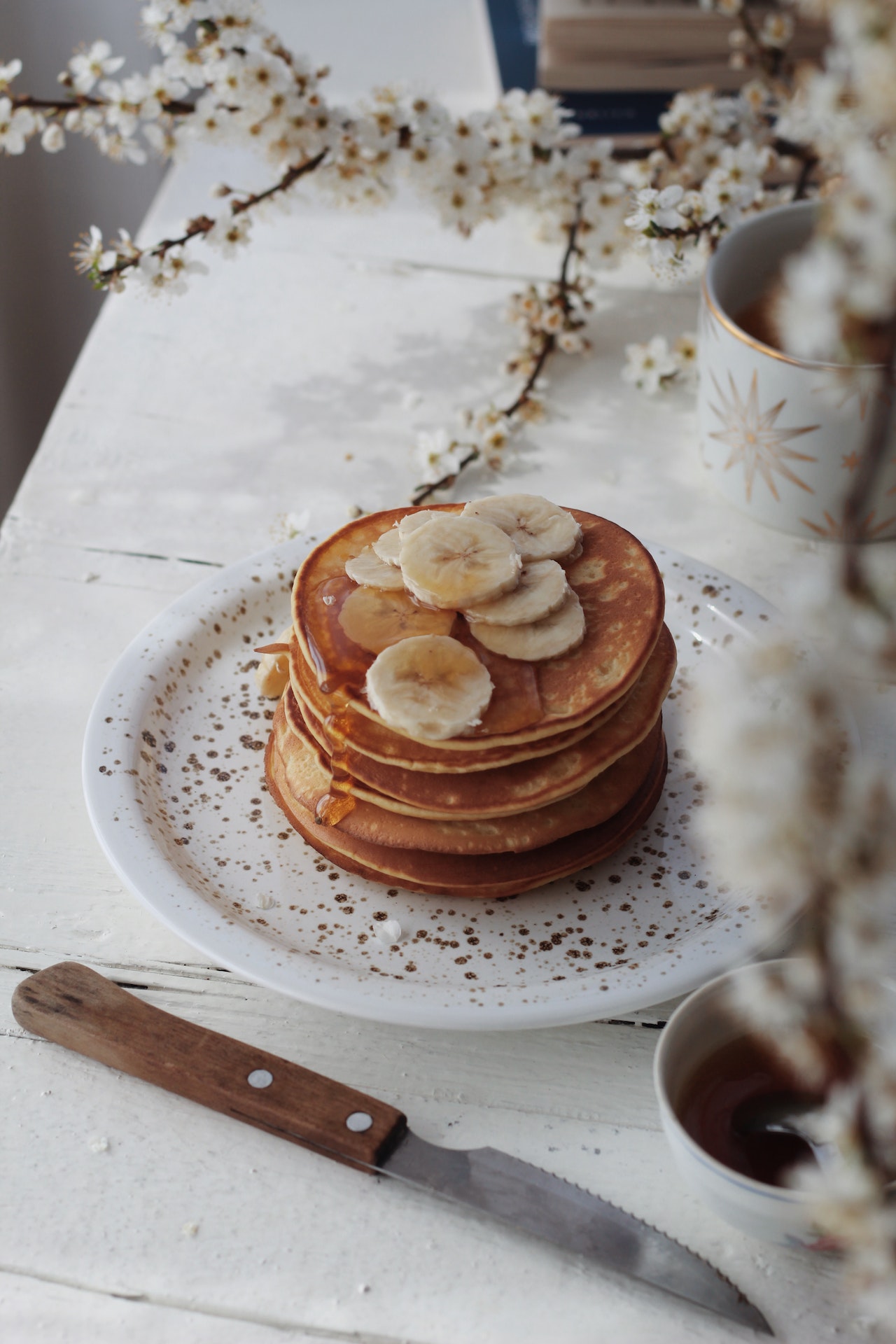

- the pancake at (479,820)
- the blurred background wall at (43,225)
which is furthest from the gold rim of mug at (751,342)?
the blurred background wall at (43,225)

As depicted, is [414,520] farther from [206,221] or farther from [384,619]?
[206,221]

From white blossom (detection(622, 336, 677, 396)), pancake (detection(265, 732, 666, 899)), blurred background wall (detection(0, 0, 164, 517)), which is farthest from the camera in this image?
blurred background wall (detection(0, 0, 164, 517))

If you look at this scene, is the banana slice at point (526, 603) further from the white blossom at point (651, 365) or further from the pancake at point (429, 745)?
the white blossom at point (651, 365)

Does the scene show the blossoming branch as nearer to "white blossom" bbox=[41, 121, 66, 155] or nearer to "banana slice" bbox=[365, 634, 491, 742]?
"white blossom" bbox=[41, 121, 66, 155]

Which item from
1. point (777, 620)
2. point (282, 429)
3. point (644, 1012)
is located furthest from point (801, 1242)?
point (282, 429)

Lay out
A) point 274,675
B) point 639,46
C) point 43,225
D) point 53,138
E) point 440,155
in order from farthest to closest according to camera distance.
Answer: point 43,225, point 639,46, point 440,155, point 53,138, point 274,675

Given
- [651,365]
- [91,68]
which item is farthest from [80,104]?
[651,365]

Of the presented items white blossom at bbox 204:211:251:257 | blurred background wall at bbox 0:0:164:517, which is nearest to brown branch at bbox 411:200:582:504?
white blossom at bbox 204:211:251:257
